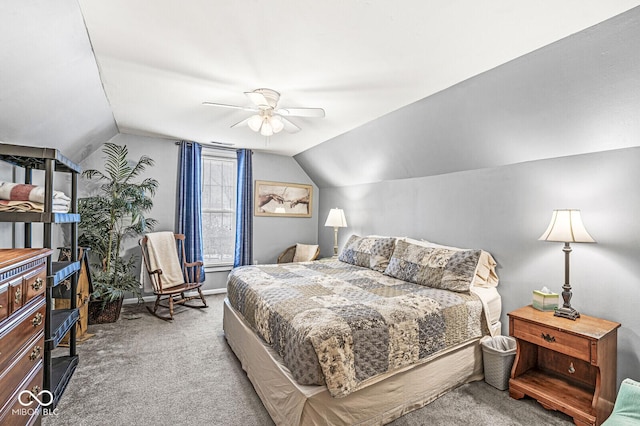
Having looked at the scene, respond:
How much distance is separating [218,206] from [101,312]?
7.16 ft

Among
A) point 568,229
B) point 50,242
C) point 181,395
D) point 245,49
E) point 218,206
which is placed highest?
point 245,49

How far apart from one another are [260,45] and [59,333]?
233 cm

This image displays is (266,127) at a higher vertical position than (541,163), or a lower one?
higher

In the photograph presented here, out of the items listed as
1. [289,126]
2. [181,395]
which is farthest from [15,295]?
[289,126]

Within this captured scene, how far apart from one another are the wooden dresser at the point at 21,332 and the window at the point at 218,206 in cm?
333

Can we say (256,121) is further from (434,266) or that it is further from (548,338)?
(548,338)

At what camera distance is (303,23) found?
1756 mm

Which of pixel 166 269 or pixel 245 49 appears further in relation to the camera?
pixel 166 269

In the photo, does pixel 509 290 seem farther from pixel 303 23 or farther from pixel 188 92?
→ pixel 188 92

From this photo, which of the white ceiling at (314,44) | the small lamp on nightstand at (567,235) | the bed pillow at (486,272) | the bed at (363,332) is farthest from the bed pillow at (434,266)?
the white ceiling at (314,44)

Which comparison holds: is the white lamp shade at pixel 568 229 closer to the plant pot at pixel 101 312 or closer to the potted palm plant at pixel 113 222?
the potted palm plant at pixel 113 222

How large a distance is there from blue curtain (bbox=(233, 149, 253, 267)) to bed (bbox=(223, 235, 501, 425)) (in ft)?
6.41

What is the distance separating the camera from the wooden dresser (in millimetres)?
1219

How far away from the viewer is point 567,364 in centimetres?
231
